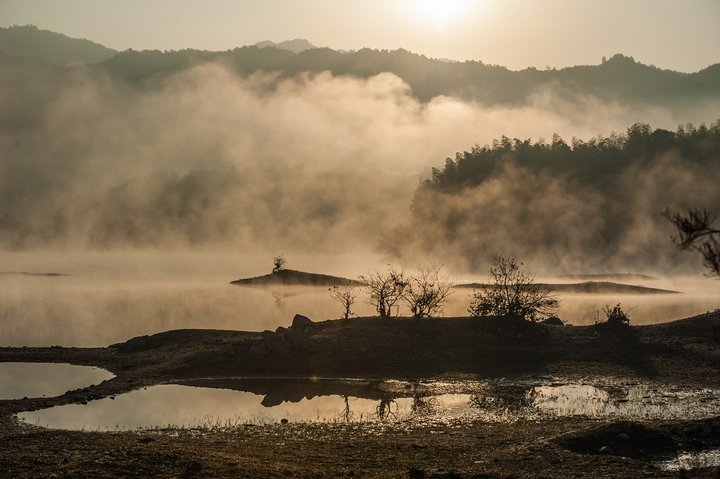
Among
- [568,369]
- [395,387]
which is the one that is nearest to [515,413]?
[395,387]

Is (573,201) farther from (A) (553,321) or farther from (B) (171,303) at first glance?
(A) (553,321)

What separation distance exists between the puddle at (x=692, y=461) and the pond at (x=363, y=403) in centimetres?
549

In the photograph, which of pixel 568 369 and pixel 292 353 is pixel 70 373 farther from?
pixel 568 369

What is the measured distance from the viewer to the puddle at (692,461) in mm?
18344

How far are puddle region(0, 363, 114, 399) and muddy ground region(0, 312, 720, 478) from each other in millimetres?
1109

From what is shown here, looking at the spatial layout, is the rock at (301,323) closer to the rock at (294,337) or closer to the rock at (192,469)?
the rock at (294,337)

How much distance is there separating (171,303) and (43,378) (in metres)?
42.4

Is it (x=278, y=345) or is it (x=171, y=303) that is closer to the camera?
(x=278, y=345)

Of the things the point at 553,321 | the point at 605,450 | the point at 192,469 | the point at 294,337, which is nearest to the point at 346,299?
the point at 294,337

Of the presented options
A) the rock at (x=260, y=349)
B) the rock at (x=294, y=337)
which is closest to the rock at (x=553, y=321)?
the rock at (x=294, y=337)

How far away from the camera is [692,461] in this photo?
18875mm

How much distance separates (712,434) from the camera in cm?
2084

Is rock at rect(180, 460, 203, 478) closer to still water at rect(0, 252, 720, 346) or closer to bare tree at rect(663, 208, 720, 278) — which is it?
bare tree at rect(663, 208, 720, 278)

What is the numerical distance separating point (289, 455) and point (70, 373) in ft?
61.3
